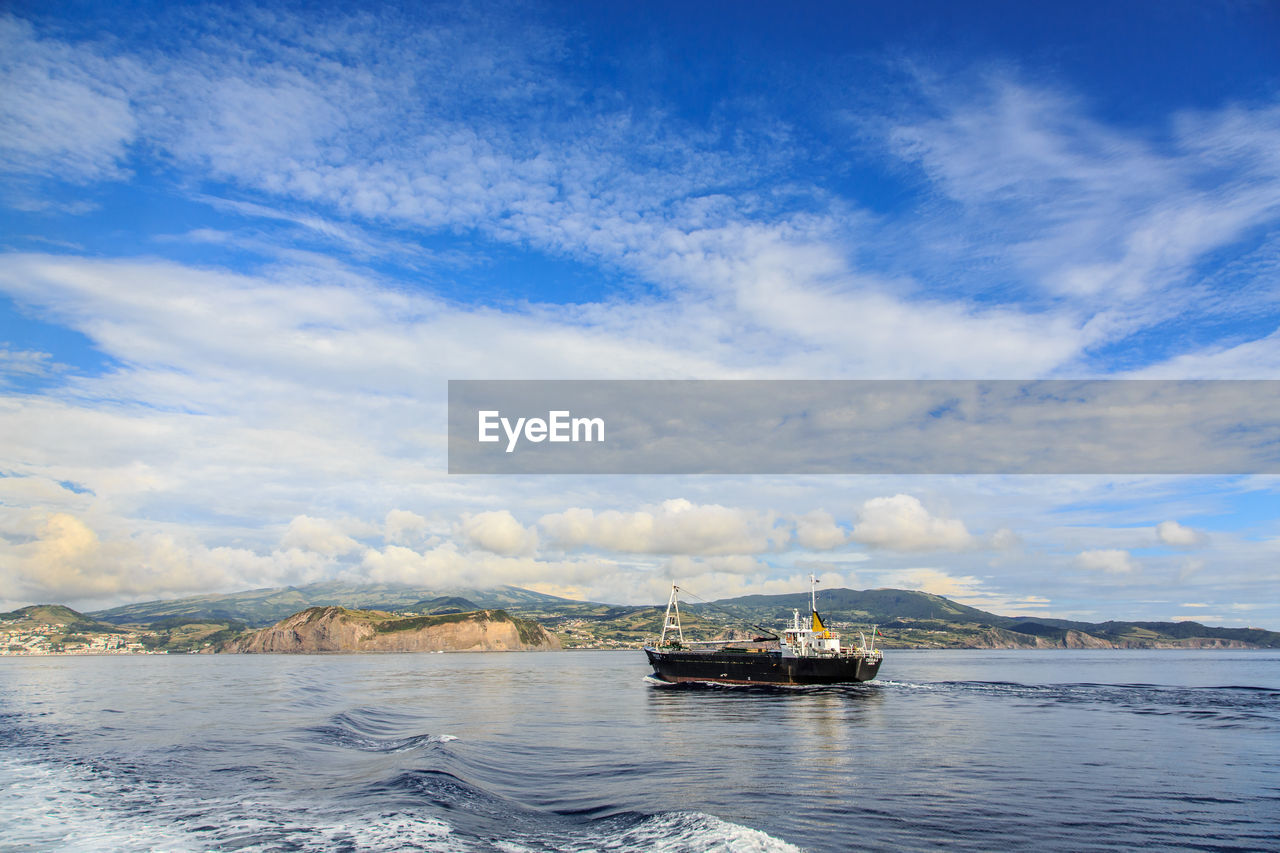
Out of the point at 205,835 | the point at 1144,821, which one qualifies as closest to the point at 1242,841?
the point at 1144,821

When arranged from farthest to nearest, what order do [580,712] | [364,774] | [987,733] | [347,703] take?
[347,703]
[580,712]
[987,733]
[364,774]

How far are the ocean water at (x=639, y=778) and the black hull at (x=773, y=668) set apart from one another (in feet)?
103

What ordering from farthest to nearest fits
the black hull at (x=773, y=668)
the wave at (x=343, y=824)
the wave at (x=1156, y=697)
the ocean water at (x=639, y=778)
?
the black hull at (x=773, y=668) < the wave at (x=1156, y=697) < the ocean water at (x=639, y=778) < the wave at (x=343, y=824)

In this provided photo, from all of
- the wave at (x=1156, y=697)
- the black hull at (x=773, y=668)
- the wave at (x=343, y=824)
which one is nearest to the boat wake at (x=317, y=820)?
the wave at (x=343, y=824)

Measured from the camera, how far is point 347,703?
82.1m

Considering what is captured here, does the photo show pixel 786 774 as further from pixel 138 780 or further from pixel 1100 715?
pixel 1100 715

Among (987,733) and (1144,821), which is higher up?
(1144,821)

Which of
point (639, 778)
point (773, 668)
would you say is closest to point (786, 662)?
point (773, 668)

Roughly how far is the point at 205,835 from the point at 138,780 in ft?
49.4

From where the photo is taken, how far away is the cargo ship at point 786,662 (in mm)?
105938

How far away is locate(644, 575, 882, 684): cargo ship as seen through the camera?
10594cm

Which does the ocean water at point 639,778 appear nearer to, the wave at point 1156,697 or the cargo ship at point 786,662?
the wave at point 1156,697

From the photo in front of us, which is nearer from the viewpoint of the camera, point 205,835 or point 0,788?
point 205,835

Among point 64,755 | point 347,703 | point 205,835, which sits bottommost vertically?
point 347,703
